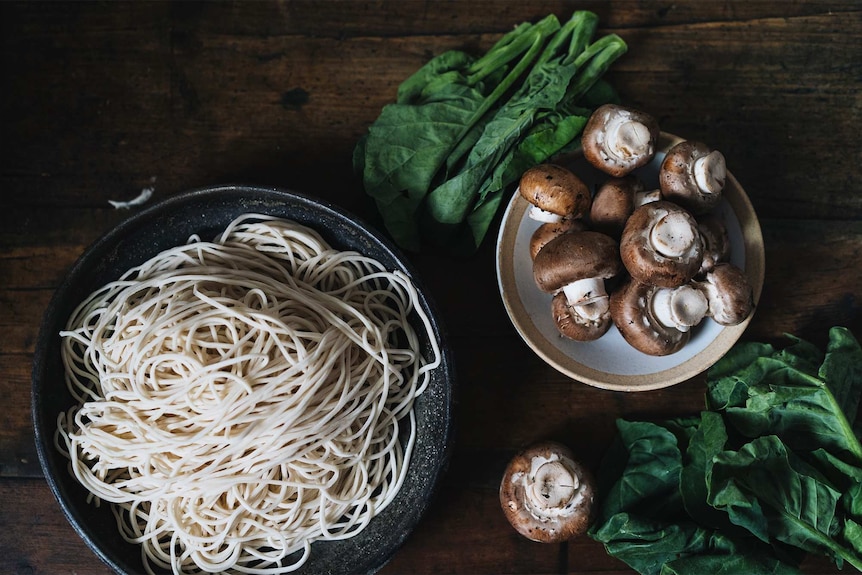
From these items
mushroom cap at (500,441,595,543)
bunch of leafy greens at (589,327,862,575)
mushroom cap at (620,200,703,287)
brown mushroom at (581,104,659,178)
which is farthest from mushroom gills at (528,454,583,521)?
brown mushroom at (581,104,659,178)

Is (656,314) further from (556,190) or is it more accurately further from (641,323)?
(556,190)

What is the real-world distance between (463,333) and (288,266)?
1.63 feet

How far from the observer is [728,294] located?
1659mm

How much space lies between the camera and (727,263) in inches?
68.5

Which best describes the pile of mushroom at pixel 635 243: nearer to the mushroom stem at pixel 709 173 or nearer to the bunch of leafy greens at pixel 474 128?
the mushroom stem at pixel 709 173

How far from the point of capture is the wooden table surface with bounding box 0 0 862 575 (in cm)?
195

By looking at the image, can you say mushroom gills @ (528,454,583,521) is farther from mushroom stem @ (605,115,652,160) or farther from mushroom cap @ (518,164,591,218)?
mushroom stem @ (605,115,652,160)

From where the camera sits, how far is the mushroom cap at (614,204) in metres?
1.73

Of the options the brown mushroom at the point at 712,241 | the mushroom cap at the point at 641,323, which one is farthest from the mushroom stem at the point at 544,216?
the brown mushroom at the point at 712,241

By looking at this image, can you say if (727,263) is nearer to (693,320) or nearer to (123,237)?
(693,320)

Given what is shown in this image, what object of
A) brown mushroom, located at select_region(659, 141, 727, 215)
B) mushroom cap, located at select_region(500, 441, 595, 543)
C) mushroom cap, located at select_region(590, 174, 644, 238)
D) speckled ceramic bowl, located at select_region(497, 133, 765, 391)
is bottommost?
mushroom cap, located at select_region(500, 441, 595, 543)

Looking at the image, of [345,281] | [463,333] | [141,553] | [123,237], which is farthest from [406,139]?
[141,553]

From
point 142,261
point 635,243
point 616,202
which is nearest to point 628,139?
point 616,202

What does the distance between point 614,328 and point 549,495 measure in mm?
432
